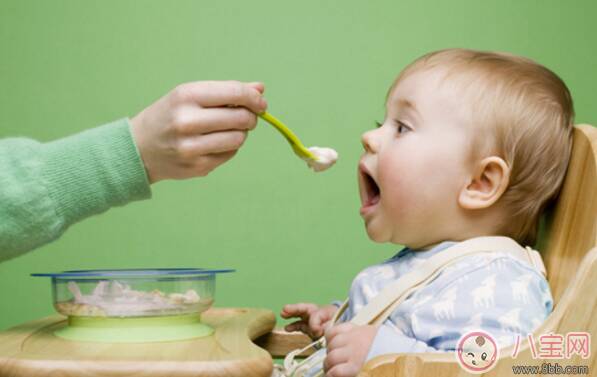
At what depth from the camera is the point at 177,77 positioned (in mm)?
1493

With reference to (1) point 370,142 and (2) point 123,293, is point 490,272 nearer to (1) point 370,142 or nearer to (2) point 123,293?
(1) point 370,142

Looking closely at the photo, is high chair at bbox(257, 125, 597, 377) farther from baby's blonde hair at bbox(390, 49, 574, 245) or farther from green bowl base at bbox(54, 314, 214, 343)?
green bowl base at bbox(54, 314, 214, 343)

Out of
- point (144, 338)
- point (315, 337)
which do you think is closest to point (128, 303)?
point (144, 338)

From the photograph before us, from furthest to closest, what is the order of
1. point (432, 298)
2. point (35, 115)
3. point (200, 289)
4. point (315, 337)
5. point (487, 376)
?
1. point (35, 115)
2. point (315, 337)
3. point (200, 289)
4. point (432, 298)
5. point (487, 376)

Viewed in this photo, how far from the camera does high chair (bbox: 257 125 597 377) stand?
23.9 inches

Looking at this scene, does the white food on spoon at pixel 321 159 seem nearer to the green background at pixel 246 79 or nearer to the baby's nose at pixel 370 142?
the baby's nose at pixel 370 142

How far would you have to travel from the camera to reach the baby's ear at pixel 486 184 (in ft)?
2.60

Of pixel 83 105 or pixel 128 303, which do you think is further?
pixel 83 105

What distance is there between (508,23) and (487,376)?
1073 mm

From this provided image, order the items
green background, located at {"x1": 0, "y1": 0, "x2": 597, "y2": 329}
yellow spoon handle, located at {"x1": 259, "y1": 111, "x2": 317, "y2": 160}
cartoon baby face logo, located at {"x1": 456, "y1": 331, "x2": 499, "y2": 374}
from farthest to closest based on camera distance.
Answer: green background, located at {"x1": 0, "y1": 0, "x2": 597, "y2": 329} → yellow spoon handle, located at {"x1": 259, "y1": 111, "x2": 317, "y2": 160} → cartoon baby face logo, located at {"x1": 456, "y1": 331, "x2": 499, "y2": 374}

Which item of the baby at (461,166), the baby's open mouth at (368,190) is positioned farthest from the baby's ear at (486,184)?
the baby's open mouth at (368,190)

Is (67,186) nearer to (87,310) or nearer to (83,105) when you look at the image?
(87,310)

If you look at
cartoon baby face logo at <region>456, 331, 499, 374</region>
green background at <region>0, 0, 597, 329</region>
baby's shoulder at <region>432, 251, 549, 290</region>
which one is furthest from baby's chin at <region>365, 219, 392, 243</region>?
green background at <region>0, 0, 597, 329</region>

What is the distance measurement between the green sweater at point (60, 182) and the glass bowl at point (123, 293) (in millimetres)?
54
